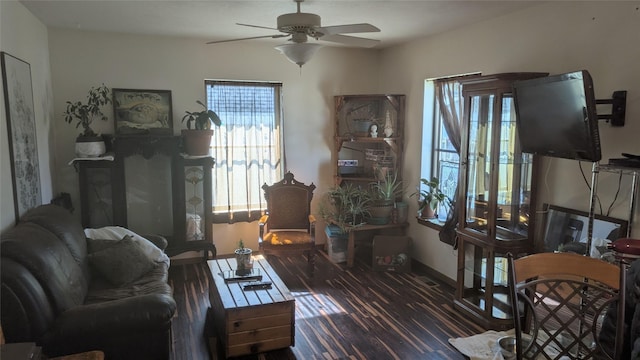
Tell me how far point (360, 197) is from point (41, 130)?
3.05 m

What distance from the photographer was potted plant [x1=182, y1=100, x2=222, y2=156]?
4.34 metres

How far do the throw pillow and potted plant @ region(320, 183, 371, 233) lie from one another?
213cm

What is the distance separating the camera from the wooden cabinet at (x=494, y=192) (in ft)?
10.7

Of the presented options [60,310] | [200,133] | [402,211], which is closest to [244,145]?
[200,133]

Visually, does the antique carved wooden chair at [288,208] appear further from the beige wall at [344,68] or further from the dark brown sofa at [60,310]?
the dark brown sofa at [60,310]

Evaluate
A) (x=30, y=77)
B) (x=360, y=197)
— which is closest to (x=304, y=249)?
(x=360, y=197)

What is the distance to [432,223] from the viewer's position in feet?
14.6

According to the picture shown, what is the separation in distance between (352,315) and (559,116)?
213 centimetres

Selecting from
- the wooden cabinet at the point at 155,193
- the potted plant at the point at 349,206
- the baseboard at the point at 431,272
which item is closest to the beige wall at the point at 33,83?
the wooden cabinet at the point at 155,193

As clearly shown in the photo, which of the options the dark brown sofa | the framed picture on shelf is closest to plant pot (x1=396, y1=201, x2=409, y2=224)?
the framed picture on shelf

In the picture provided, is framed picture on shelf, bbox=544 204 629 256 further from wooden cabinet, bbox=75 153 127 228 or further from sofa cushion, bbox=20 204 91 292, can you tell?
wooden cabinet, bbox=75 153 127 228

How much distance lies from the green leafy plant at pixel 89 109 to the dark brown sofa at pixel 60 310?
5.12 feet

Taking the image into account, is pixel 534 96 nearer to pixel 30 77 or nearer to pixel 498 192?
pixel 498 192

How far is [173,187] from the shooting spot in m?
4.38
